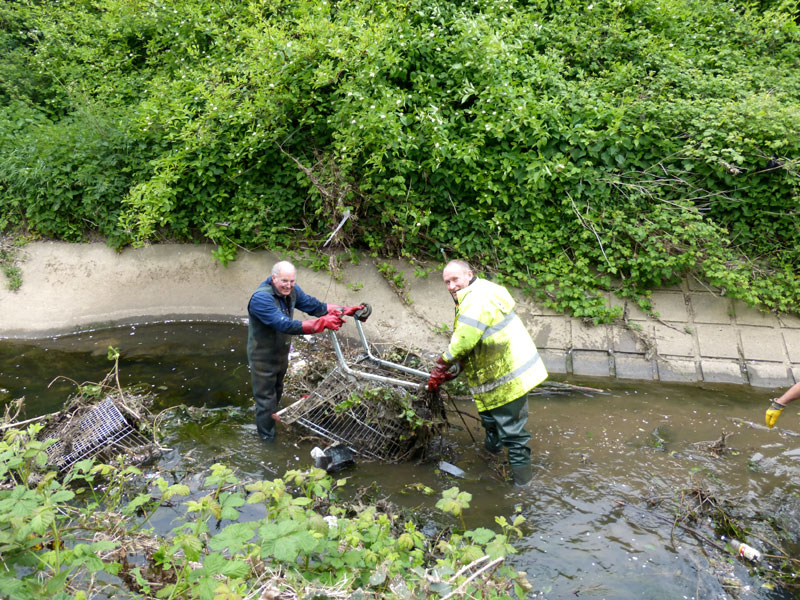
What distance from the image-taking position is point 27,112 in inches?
401

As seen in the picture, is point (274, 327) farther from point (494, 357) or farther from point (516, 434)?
point (516, 434)

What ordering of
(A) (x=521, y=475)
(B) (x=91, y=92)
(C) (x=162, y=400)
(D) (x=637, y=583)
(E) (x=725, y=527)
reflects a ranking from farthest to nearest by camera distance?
(B) (x=91, y=92), (C) (x=162, y=400), (A) (x=521, y=475), (E) (x=725, y=527), (D) (x=637, y=583)

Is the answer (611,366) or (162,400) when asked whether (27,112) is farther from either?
(611,366)

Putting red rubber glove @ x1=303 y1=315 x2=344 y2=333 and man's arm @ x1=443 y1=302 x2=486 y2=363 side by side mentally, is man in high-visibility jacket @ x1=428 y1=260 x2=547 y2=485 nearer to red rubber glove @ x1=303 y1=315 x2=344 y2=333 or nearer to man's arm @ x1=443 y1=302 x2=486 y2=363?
man's arm @ x1=443 y1=302 x2=486 y2=363

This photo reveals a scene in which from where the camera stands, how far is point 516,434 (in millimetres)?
4793

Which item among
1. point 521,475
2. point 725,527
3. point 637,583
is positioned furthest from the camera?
point 521,475

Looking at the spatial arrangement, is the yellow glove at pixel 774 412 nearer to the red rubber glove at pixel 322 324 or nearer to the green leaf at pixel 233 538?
the red rubber glove at pixel 322 324

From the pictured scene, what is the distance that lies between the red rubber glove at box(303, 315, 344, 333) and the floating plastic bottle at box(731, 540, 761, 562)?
3343mm

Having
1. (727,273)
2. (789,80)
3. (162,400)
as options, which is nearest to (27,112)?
(162,400)

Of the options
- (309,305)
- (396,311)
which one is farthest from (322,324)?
(396,311)

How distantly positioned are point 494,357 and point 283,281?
1.98 metres

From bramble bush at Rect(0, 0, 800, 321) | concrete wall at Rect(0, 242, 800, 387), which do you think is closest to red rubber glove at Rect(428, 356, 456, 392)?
concrete wall at Rect(0, 242, 800, 387)

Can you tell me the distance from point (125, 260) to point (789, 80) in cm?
967

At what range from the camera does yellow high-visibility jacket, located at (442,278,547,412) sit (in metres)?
4.51
